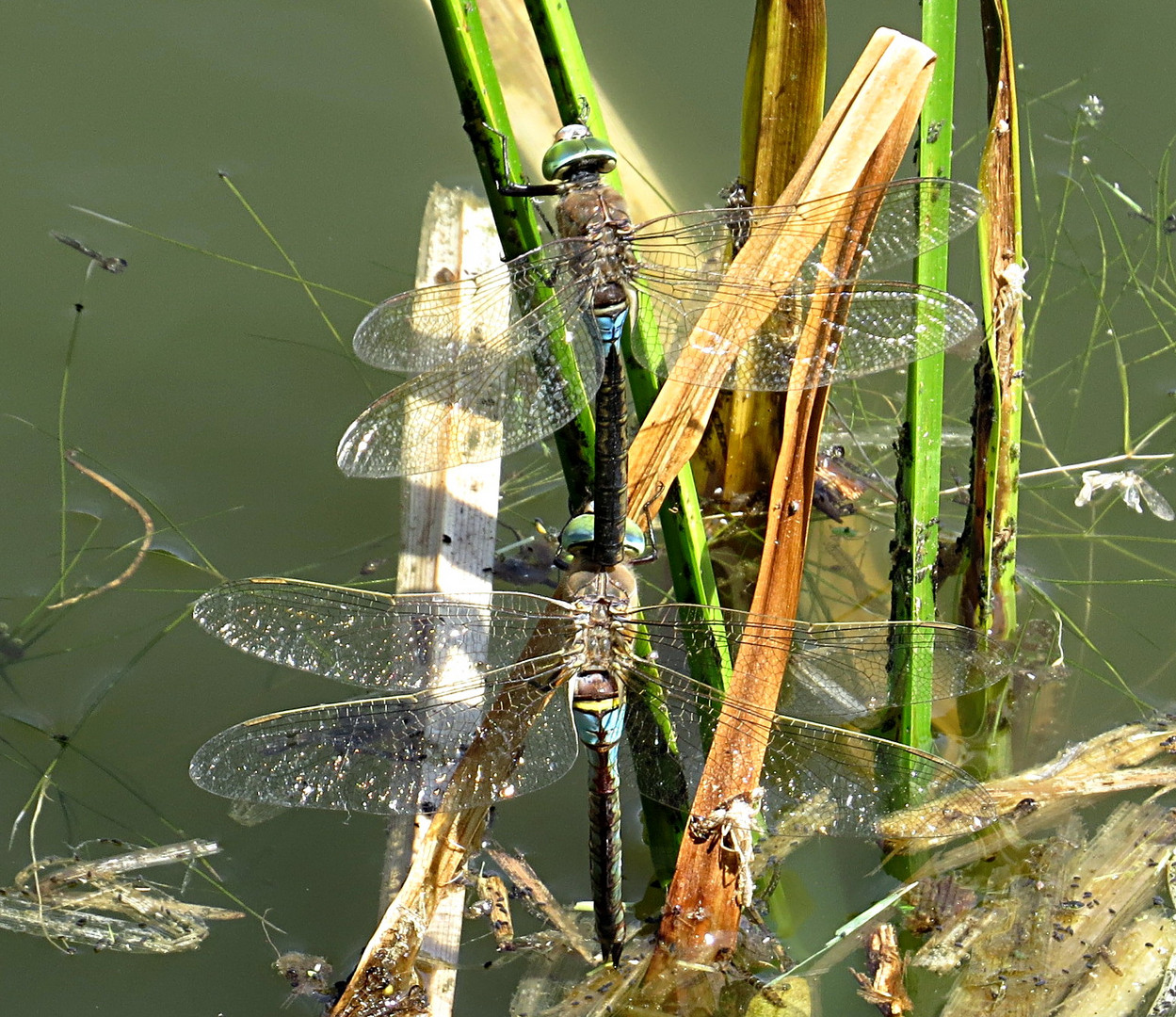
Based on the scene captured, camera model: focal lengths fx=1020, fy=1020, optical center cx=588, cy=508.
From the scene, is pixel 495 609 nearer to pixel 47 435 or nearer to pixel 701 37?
pixel 47 435

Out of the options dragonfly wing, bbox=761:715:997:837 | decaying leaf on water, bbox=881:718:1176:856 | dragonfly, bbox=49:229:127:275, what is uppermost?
dragonfly, bbox=49:229:127:275

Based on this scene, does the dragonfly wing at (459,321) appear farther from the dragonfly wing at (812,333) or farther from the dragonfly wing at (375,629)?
the dragonfly wing at (375,629)

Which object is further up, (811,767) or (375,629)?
(375,629)

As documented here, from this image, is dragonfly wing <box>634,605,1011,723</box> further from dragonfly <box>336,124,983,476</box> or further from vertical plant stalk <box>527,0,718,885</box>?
dragonfly <box>336,124,983,476</box>

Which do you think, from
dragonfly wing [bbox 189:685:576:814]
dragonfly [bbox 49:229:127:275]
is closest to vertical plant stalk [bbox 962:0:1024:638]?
dragonfly wing [bbox 189:685:576:814]

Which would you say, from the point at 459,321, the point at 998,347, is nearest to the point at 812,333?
the point at 998,347

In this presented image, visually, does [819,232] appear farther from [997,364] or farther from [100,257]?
[100,257]
